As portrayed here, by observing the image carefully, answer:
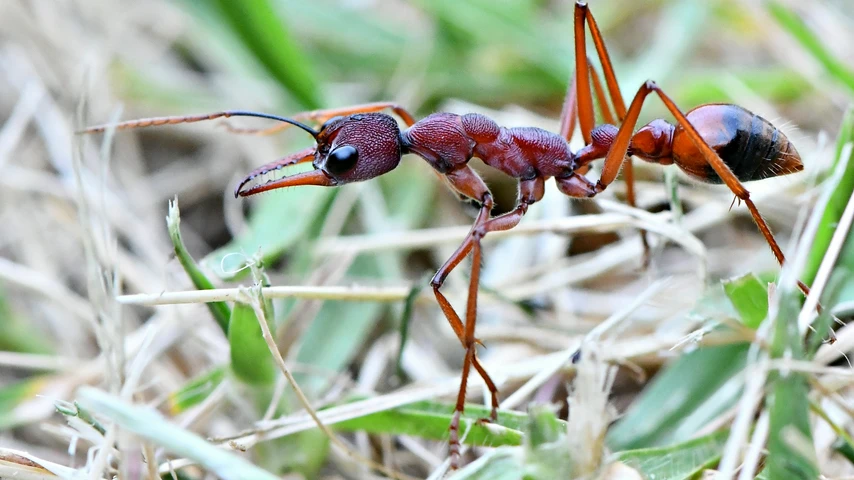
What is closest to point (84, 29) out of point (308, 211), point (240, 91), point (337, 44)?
point (240, 91)

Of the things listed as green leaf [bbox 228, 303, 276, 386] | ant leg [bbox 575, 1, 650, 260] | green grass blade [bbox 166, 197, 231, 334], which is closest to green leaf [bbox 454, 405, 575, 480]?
green leaf [bbox 228, 303, 276, 386]

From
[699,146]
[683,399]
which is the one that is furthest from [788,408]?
[699,146]

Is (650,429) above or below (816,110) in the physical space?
below

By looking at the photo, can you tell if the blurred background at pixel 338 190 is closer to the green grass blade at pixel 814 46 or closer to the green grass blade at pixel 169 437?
the green grass blade at pixel 814 46

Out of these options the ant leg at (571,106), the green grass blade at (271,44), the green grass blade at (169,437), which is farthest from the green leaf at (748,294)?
the green grass blade at (271,44)

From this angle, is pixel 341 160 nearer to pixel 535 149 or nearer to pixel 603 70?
pixel 535 149

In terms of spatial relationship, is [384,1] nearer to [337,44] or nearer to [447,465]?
[337,44]
